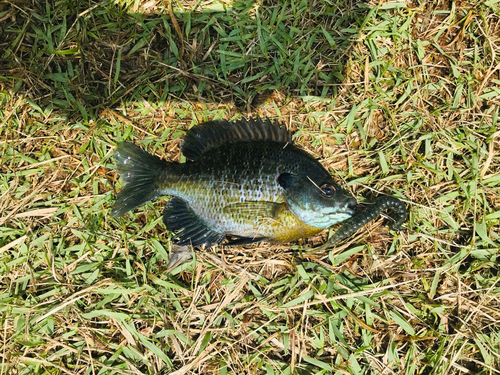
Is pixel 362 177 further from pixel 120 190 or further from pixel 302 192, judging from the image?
pixel 120 190

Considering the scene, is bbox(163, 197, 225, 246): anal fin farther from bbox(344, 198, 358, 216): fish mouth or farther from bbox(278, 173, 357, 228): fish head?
bbox(344, 198, 358, 216): fish mouth

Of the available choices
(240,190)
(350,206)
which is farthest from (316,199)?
(240,190)

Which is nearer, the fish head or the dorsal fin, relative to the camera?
the fish head

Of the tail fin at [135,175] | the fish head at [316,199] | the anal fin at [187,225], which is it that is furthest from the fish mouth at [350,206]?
the tail fin at [135,175]

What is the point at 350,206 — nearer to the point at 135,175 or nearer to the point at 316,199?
the point at 316,199

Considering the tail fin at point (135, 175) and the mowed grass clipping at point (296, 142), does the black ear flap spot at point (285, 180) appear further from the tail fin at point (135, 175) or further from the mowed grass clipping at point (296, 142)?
the tail fin at point (135, 175)

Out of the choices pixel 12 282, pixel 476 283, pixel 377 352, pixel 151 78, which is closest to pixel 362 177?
pixel 476 283

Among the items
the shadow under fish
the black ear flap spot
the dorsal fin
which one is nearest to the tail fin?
the shadow under fish
